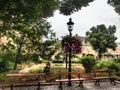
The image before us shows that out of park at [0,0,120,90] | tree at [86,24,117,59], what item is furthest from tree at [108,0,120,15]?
tree at [86,24,117,59]

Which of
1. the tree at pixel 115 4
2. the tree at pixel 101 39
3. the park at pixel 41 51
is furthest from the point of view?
the tree at pixel 101 39

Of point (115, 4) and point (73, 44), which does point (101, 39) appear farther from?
point (73, 44)

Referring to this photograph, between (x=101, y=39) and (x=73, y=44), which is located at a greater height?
(x=101, y=39)

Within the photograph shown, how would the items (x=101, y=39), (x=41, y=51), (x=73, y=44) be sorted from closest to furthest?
(x=73, y=44), (x=41, y=51), (x=101, y=39)

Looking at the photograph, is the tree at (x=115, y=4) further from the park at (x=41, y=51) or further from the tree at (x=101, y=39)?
the tree at (x=101, y=39)

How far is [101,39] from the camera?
6844 cm

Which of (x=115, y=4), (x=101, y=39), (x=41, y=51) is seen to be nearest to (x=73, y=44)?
(x=41, y=51)

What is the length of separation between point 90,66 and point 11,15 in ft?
39.9

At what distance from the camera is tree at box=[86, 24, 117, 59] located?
223 feet

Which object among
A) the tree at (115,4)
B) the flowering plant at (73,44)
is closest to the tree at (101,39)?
the tree at (115,4)

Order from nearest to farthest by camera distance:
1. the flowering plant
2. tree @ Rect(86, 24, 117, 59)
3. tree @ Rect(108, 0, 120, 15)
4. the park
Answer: the park → the flowering plant → tree @ Rect(108, 0, 120, 15) → tree @ Rect(86, 24, 117, 59)

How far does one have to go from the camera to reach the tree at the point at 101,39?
6800 centimetres

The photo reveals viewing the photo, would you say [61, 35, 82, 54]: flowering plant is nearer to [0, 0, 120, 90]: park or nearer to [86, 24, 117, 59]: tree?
[0, 0, 120, 90]: park

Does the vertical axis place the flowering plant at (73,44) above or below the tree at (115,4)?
below
